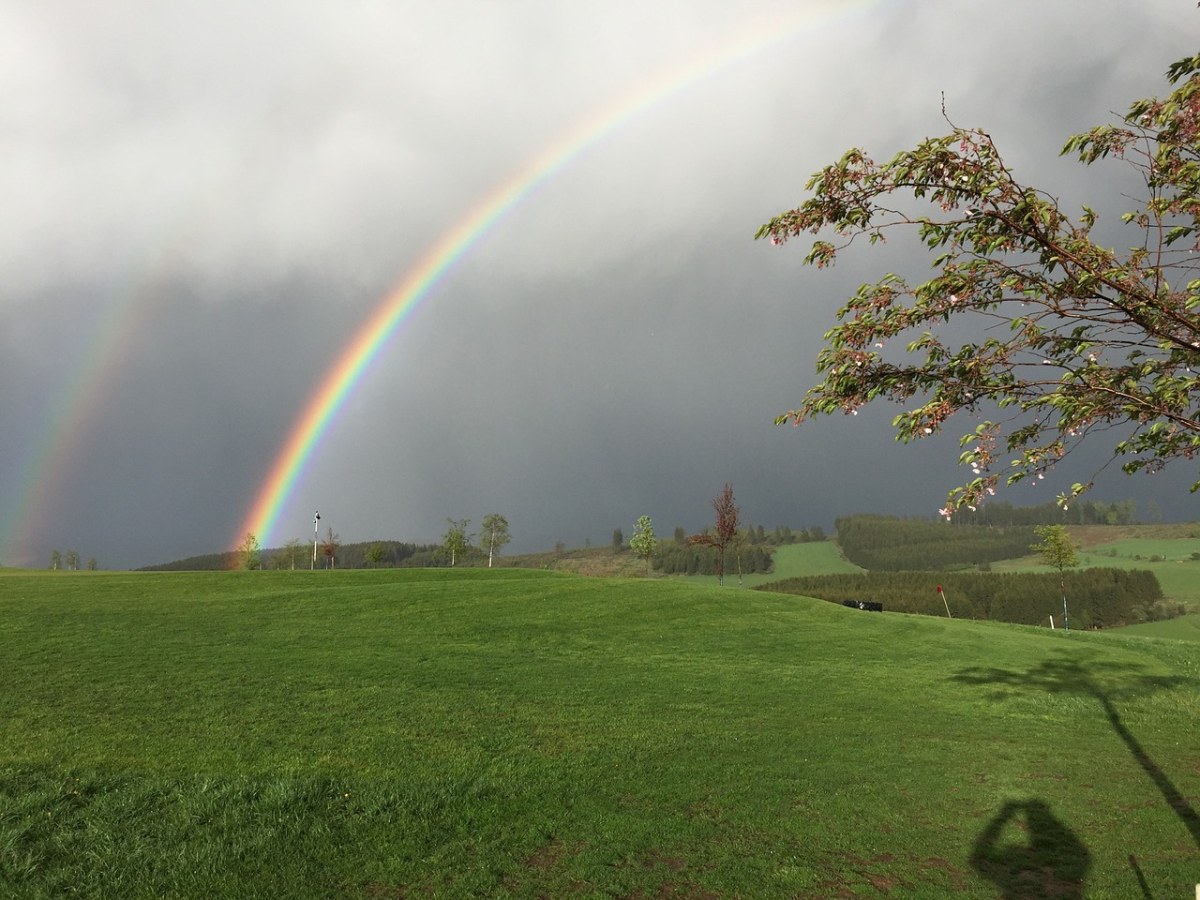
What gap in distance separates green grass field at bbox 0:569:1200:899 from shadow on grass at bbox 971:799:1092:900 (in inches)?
1.6

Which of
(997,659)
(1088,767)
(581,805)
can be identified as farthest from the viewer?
(997,659)

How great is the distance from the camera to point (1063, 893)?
277 inches

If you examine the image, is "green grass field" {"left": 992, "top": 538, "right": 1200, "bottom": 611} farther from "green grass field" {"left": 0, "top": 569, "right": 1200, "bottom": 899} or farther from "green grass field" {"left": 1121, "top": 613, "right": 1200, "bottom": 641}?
"green grass field" {"left": 0, "top": 569, "right": 1200, "bottom": 899}

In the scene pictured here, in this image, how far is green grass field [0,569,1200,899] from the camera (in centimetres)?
693

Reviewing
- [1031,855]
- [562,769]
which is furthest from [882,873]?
[562,769]

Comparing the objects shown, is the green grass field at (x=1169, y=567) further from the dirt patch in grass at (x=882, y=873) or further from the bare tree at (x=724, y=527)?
the dirt patch in grass at (x=882, y=873)

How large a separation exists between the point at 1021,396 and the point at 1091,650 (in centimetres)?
2736

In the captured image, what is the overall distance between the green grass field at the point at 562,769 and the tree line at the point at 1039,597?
360 ft

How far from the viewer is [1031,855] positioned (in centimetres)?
810

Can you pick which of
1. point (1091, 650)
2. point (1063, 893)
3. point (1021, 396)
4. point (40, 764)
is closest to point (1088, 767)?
point (1063, 893)

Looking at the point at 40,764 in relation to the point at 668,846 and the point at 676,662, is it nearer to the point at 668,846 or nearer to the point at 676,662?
the point at 668,846

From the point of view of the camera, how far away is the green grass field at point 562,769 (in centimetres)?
693

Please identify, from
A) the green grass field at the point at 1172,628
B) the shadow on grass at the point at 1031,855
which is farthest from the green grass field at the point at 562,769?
the green grass field at the point at 1172,628

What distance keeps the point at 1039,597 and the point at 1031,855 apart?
15194 cm
